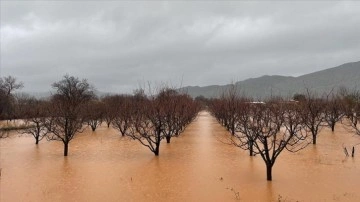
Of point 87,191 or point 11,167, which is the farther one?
point 11,167

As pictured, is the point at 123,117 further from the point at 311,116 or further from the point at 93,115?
the point at 311,116

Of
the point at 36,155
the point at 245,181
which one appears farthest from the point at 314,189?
the point at 36,155

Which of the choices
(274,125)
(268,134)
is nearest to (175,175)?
(268,134)

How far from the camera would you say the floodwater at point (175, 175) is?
12.1 m

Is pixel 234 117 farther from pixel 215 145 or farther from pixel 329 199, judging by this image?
pixel 329 199

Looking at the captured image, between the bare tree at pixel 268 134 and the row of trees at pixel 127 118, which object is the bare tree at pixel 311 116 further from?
Result: the row of trees at pixel 127 118

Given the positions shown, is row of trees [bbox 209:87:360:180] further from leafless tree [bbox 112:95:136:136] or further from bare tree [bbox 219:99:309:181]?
leafless tree [bbox 112:95:136:136]

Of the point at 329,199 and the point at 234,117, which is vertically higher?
the point at 234,117

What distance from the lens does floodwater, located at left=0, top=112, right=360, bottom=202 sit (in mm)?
12125

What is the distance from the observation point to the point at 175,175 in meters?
15.1

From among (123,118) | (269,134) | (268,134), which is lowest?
(269,134)

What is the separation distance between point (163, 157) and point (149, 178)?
4948 mm

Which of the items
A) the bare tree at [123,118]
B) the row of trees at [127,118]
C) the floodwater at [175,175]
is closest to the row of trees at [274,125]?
the floodwater at [175,175]

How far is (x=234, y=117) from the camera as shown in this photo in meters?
31.1
